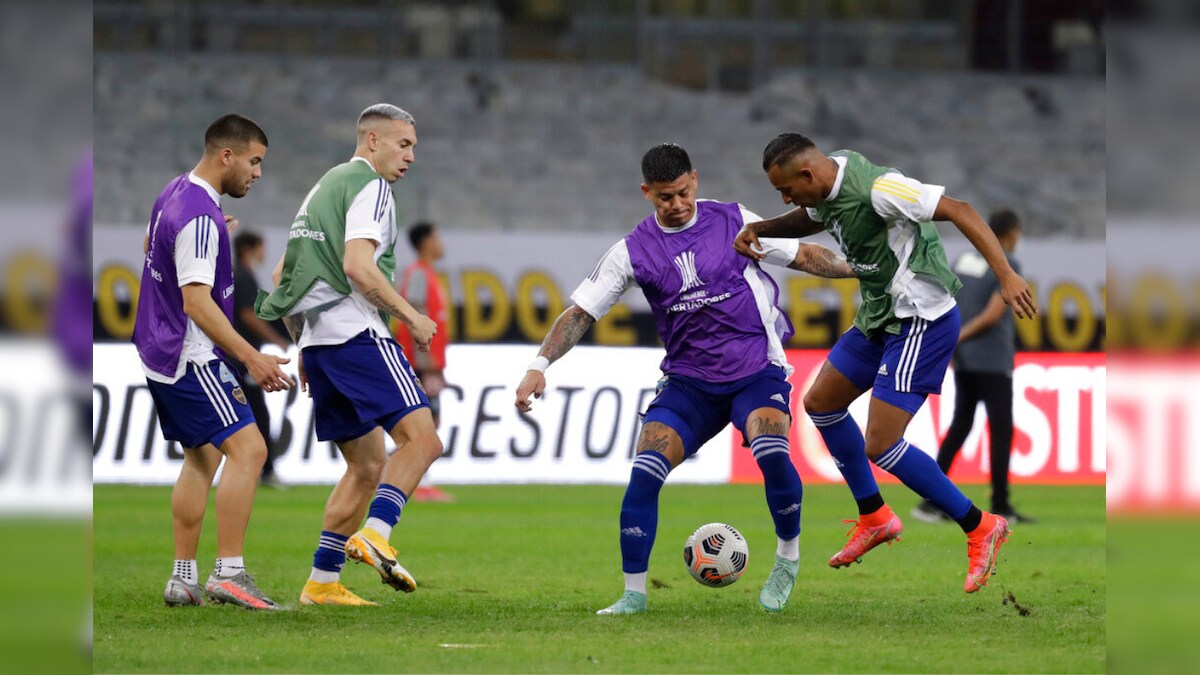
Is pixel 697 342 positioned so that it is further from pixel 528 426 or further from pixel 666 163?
pixel 528 426

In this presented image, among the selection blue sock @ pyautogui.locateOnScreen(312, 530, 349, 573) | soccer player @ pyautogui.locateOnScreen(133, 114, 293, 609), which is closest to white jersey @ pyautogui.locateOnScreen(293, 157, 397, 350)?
soccer player @ pyautogui.locateOnScreen(133, 114, 293, 609)

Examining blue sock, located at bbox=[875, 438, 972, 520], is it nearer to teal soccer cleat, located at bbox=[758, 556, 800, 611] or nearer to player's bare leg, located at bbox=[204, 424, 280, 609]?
teal soccer cleat, located at bbox=[758, 556, 800, 611]

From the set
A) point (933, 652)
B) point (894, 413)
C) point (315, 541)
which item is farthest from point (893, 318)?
point (315, 541)

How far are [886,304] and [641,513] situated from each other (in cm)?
146

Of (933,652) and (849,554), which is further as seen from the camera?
(849,554)

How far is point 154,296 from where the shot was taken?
6.61 m

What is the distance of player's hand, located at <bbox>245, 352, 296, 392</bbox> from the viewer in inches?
239

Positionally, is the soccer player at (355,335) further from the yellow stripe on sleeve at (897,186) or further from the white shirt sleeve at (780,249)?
the yellow stripe on sleeve at (897,186)

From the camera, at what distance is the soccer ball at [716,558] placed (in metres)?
6.80

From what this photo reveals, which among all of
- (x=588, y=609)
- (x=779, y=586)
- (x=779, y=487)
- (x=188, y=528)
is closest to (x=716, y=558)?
(x=779, y=586)

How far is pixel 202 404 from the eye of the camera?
6.54m

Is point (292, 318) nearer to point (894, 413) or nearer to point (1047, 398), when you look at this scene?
point (894, 413)

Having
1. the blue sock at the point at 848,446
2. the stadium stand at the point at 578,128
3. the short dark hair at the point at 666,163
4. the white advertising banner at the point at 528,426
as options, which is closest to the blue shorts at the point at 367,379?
the short dark hair at the point at 666,163

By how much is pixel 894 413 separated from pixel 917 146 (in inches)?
714
